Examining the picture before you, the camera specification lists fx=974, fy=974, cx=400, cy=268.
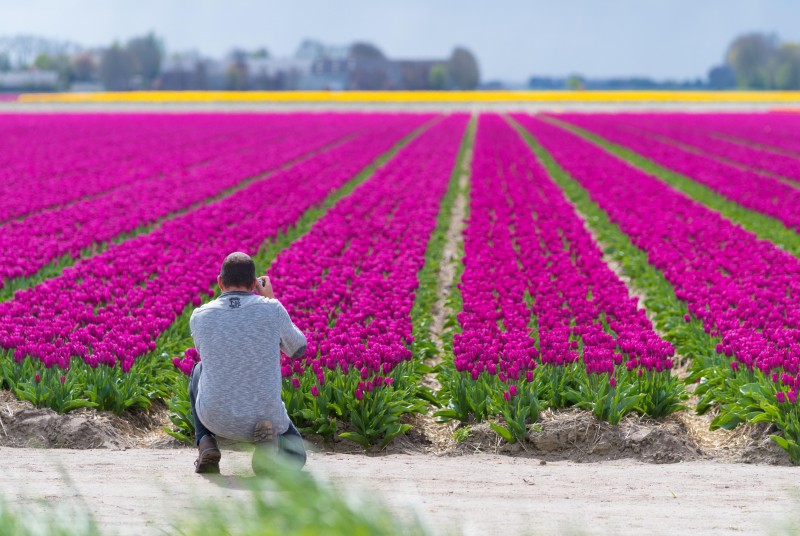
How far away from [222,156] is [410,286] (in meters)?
22.6

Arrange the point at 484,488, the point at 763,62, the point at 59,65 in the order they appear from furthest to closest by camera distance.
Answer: the point at 59,65 → the point at 763,62 → the point at 484,488

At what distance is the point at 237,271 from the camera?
557cm

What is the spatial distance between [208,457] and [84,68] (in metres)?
177

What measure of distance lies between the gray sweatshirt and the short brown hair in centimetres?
8

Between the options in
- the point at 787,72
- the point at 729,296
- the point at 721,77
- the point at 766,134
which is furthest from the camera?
the point at 721,77

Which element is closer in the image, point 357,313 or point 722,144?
point 357,313

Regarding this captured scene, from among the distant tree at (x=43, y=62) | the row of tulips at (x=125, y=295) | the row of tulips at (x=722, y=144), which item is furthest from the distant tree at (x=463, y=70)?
the row of tulips at (x=125, y=295)

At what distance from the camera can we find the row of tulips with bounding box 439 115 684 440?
22.8 ft

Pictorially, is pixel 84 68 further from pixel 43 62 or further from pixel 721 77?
pixel 721 77

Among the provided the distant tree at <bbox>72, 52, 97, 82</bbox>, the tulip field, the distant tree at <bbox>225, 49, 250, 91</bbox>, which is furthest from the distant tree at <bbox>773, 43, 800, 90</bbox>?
the tulip field

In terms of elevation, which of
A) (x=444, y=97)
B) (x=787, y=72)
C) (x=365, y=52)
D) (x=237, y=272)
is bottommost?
(x=444, y=97)

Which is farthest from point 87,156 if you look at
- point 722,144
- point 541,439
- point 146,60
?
point 146,60

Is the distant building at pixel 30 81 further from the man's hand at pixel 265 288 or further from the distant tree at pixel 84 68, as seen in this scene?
the man's hand at pixel 265 288

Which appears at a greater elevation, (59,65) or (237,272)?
(237,272)
